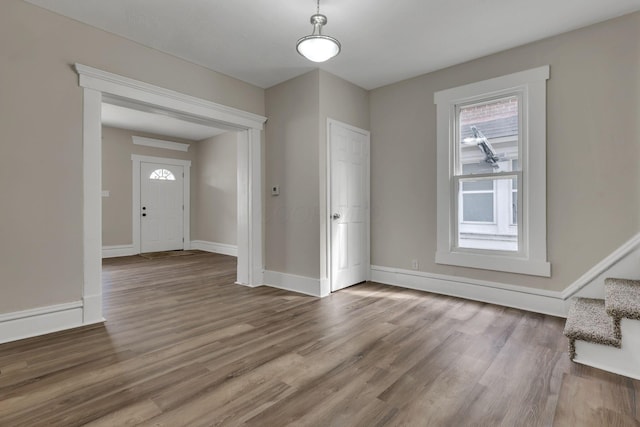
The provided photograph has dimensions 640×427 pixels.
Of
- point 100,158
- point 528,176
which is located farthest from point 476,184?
point 100,158

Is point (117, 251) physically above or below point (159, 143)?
below

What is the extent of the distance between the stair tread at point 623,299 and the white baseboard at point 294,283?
8.49 feet

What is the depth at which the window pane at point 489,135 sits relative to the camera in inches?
137

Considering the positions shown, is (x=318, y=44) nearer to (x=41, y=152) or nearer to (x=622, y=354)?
(x=41, y=152)

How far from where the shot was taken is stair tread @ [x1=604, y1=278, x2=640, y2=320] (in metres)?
2.05

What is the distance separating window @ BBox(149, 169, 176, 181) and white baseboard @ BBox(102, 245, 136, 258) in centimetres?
168

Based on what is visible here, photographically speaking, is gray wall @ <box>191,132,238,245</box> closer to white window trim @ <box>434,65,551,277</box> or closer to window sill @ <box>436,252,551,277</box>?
window sill @ <box>436,252,551,277</box>

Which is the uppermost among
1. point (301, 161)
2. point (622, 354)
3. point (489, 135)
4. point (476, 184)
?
point (489, 135)

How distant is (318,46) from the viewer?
2654 mm

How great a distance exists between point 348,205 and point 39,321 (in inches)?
130

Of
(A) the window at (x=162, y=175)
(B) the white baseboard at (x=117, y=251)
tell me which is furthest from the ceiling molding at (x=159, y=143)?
(B) the white baseboard at (x=117, y=251)

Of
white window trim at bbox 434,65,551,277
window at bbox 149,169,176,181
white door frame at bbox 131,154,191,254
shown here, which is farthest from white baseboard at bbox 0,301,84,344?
window at bbox 149,169,176,181

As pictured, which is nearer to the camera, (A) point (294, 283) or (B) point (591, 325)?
(B) point (591, 325)

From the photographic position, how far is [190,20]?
289 centimetres
